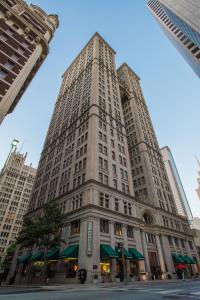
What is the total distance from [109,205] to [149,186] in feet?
70.2

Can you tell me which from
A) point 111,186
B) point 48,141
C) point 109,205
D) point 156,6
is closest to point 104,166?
point 111,186

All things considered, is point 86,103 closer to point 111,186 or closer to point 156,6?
point 111,186

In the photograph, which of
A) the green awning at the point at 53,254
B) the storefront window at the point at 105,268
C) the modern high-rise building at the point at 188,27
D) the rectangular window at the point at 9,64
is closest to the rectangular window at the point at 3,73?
the rectangular window at the point at 9,64

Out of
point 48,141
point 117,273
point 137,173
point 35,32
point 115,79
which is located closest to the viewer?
point 117,273

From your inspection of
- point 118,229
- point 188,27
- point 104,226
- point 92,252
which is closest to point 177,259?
point 118,229

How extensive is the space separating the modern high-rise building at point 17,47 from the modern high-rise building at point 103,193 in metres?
17.4

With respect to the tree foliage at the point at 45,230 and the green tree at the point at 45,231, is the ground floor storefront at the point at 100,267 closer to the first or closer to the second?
the green tree at the point at 45,231

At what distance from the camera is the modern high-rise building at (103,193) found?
3098cm

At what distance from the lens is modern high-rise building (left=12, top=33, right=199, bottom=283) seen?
3098 centimetres

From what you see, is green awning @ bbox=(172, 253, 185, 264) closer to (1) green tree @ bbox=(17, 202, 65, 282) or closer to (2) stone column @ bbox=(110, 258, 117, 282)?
(2) stone column @ bbox=(110, 258, 117, 282)

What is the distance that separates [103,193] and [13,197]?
9924cm

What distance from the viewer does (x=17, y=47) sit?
38.5m

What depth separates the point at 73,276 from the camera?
2858 centimetres

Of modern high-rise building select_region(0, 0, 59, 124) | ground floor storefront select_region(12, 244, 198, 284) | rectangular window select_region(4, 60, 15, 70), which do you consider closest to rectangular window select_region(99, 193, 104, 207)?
ground floor storefront select_region(12, 244, 198, 284)
